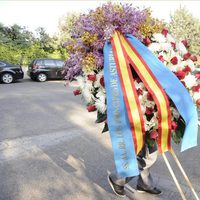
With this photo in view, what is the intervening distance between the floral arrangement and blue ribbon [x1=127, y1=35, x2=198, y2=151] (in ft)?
0.30

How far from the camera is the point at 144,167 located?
153 inches

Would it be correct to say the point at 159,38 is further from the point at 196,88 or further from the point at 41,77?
the point at 41,77

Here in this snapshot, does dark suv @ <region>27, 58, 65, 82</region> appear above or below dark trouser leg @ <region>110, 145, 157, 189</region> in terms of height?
below

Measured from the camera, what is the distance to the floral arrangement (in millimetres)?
3283

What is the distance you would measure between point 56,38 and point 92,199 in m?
37.3

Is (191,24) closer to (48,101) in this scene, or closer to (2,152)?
(48,101)

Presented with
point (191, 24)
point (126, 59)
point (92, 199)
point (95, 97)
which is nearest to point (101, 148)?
point (92, 199)

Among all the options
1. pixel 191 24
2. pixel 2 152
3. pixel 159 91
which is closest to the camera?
pixel 159 91

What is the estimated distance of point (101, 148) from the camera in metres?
6.09

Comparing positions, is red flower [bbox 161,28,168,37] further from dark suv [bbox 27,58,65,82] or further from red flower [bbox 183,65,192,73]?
dark suv [bbox 27,58,65,82]

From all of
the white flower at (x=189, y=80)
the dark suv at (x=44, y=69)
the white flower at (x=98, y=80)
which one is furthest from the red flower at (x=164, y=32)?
the dark suv at (x=44, y=69)

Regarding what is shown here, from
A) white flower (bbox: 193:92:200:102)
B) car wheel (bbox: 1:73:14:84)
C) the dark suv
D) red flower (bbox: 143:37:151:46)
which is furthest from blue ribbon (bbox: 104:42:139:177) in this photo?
the dark suv

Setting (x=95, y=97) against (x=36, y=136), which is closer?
(x=95, y=97)

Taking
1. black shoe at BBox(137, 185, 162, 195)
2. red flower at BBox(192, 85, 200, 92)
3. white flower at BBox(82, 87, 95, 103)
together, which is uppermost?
red flower at BBox(192, 85, 200, 92)
